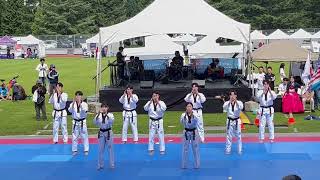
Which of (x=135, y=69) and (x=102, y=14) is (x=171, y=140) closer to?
(x=135, y=69)

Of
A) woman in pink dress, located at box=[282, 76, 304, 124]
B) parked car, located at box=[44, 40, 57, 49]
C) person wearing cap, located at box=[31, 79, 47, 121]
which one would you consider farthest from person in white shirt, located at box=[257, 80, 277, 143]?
parked car, located at box=[44, 40, 57, 49]

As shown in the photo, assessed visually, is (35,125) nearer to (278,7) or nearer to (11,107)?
(11,107)

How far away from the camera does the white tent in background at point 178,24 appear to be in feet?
80.5

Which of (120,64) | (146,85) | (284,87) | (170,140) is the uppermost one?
(120,64)

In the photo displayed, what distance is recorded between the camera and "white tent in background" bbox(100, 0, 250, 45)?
24.5 m

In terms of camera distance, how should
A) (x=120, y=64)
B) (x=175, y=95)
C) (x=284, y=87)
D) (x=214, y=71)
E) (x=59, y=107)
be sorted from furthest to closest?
(x=214, y=71)
(x=120, y=64)
(x=175, y=95)
(x=284, y=87)
(x=59, y=107)

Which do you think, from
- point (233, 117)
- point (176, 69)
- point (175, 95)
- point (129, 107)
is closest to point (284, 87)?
point (175, 95)

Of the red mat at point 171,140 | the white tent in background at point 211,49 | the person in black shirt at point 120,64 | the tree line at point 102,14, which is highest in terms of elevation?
the tree line at point 102,14

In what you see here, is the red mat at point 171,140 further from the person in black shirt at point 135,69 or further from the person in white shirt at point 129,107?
the person in black shirt at point 135,69

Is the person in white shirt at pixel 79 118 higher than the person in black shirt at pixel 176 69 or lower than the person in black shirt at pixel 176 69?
lower

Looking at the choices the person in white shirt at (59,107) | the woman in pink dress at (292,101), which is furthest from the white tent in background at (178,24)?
the person in white shirt at (59,107)

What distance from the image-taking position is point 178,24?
24641 millimetres

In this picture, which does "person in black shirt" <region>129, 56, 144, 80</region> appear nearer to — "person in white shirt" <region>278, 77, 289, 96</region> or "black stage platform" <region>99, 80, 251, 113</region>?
"black stage platform" <region>99, 80, 251, 113</region>

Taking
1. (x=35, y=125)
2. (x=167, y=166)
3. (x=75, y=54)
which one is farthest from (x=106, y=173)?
(x=75, y=54)
